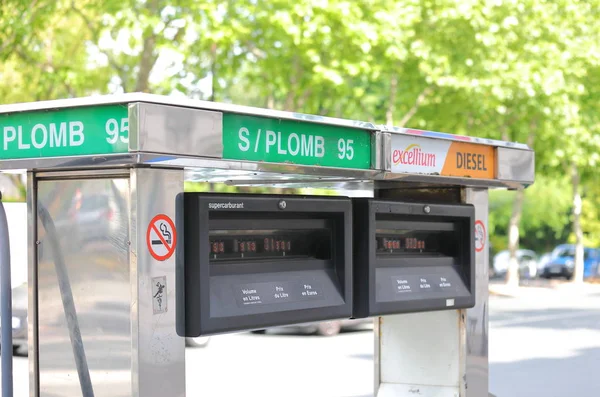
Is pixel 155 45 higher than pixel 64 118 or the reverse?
higher

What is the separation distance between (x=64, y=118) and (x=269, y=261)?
1.05 m

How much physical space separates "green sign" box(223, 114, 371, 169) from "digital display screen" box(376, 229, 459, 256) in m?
0.64

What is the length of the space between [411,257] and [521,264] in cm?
3936

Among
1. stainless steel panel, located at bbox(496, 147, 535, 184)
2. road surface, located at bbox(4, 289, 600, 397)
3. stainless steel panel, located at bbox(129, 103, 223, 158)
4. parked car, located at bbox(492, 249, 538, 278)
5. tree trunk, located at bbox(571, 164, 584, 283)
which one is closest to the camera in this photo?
stainless steel panel, located at bbox(129, 103, 223, 158)

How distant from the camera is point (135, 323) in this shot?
10.5ft

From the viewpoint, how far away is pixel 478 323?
507 cm

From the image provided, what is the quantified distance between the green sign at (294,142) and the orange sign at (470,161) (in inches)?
27.5

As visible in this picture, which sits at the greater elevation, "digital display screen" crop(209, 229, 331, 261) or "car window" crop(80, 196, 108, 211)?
"car window" crop(80, 196, 108, 211)

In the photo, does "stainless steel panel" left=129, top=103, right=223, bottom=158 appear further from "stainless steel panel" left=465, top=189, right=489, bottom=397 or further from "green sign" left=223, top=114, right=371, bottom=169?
"stainless steel panel" left=465, top=189, right=489, bottom=397

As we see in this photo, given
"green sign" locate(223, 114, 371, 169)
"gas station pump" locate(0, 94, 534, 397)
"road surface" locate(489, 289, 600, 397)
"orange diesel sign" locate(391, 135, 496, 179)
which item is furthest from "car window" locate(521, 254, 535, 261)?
"green sign" locate(223, 114, 371, 169)

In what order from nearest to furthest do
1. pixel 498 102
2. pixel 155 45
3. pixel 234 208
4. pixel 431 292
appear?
pixel 234 208
pixel 431 292
pixel 155 45
pixel 498 102

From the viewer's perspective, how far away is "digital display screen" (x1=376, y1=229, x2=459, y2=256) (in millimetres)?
4586

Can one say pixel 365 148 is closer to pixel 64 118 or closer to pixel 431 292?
pixel 431 292

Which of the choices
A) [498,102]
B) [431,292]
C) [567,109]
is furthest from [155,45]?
[431,292]
